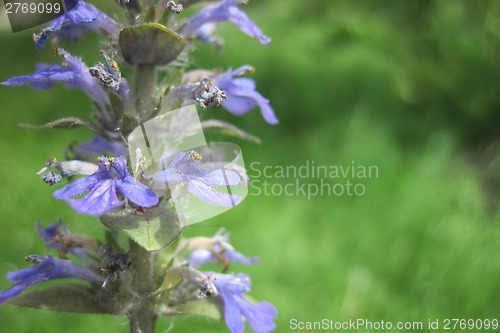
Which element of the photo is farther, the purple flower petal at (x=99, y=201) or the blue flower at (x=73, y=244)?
the blue flower at (x=73, y=244)

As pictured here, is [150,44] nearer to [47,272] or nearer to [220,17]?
[220,17]

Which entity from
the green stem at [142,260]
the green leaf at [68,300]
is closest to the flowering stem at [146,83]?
the green stem at [142,260]

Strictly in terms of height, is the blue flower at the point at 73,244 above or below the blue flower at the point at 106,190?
below

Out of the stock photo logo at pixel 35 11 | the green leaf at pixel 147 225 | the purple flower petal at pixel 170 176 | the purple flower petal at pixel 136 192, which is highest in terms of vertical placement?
the stock photo logo at pixel 35 11
